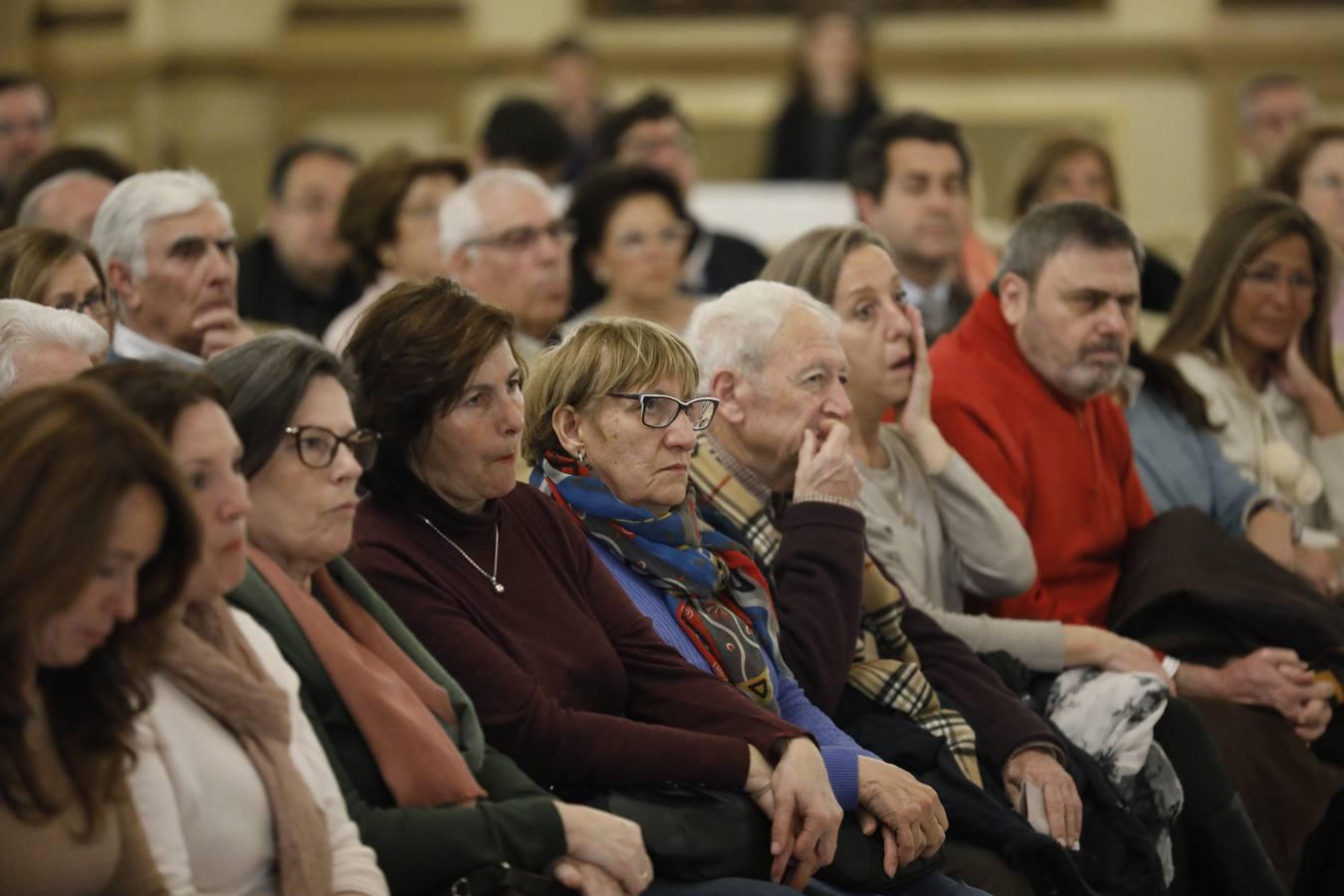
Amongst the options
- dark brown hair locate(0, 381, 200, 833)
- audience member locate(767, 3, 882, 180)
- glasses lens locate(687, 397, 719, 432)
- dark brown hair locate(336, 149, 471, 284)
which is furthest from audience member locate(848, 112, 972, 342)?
dark brown hair locate(0, 381, 200, 833)

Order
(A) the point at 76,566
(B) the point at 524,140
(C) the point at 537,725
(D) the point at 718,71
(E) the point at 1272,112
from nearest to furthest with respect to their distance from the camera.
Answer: (A) the point at 76,566 → (C) the point at 537,725 → (B) the point at 524,140 → (E) the point at 1272,112 → (D) the point at 718,71

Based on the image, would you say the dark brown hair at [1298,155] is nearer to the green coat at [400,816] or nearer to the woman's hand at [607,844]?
the woman's hand at [607,844]

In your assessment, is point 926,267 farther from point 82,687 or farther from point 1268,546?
point 82,687

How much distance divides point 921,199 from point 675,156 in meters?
1.63

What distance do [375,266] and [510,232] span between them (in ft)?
2.23

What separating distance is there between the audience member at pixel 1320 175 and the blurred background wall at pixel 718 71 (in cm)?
320

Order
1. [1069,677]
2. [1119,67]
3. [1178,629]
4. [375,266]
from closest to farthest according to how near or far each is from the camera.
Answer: [1069,677]
[1178,629]
[375,266]
[1119,67]

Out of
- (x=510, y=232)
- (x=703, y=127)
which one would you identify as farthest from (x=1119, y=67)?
(x=510, y=232)

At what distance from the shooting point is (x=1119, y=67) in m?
10.2

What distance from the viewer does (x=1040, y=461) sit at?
14.8 ft

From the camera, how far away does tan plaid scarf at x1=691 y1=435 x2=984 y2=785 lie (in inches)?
147

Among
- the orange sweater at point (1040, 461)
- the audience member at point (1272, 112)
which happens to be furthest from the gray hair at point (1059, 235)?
the audience member at point (1272, 112)

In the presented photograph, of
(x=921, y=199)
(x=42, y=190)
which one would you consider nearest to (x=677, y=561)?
(x=42, y=190)

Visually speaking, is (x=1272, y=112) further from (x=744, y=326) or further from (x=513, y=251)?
(x=744, y=326)
